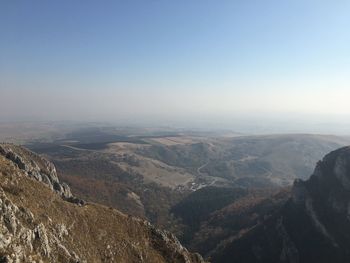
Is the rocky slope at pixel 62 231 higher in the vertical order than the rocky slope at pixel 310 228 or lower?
higher

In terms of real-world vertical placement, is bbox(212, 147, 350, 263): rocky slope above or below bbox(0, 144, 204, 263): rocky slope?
below

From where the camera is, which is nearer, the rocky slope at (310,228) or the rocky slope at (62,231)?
the rocky slope at (62,231)

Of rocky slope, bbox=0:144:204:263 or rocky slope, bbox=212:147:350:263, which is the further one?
rocky slope, bbox=212:147:350:263

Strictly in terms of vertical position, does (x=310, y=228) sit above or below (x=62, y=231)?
below

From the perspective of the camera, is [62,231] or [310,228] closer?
[62,231]

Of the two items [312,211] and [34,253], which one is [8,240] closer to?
[34,253]
